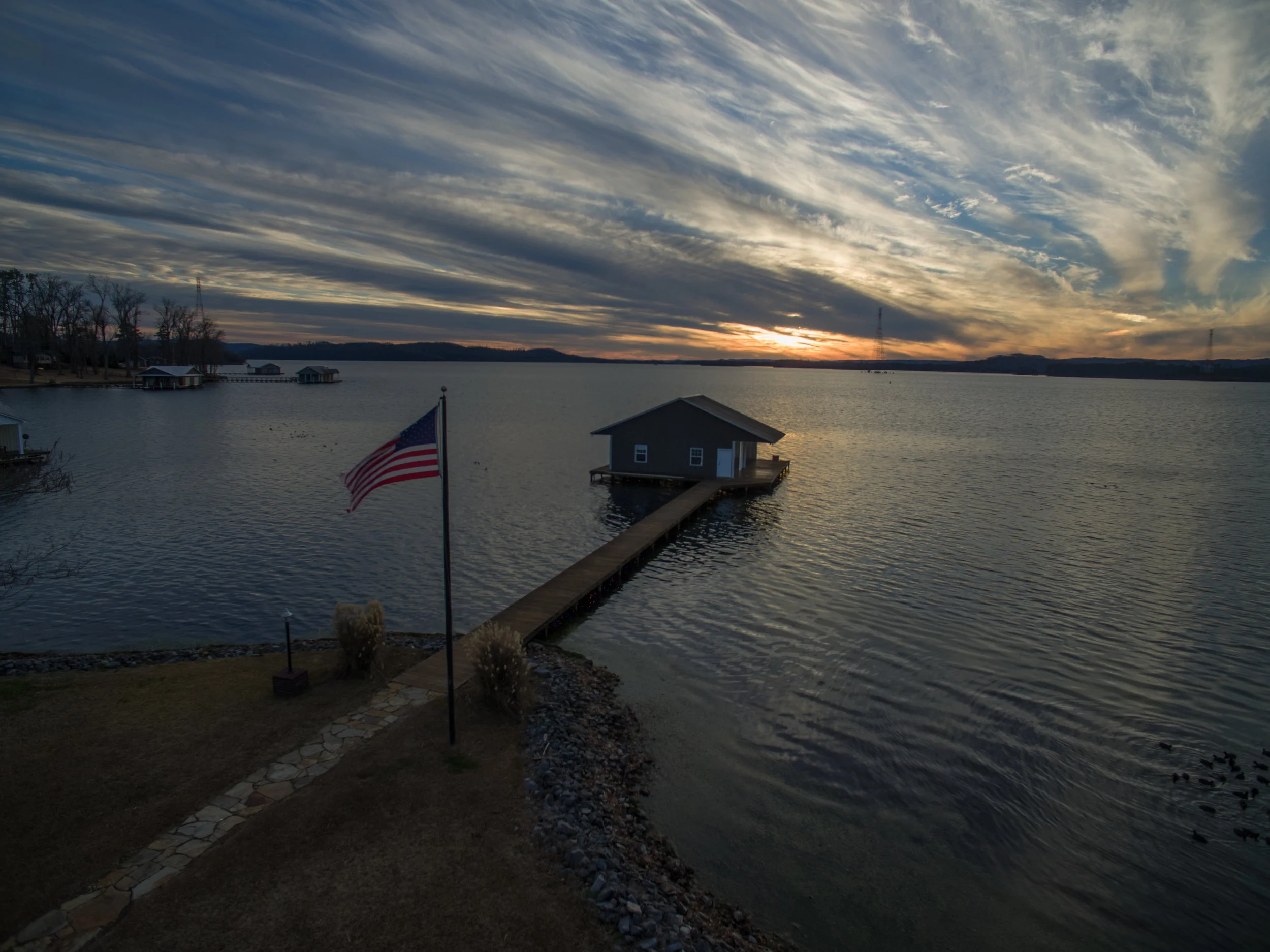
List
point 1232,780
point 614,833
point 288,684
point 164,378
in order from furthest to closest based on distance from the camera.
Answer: point 164,378 → point 288,684 → point 1232,780 → point 614,833

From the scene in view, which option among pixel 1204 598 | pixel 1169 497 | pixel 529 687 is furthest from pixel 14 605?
pixel 1169 497

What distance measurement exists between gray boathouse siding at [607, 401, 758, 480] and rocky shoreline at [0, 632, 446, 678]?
27.0 m

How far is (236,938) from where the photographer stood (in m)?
8.36

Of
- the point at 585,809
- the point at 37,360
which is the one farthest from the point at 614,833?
the point at 37,360

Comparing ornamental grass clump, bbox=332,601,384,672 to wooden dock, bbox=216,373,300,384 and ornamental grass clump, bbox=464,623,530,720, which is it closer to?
ornamental grass clump, bbox=464,623,530,720

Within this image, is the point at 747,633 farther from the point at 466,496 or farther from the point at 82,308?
the point at 82,308

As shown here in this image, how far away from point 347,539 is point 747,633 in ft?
63.4

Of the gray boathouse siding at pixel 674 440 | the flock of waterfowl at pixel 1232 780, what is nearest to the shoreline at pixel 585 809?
the flock of waterfowl at pixel 1232 780

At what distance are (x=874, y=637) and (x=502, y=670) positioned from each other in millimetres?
12173

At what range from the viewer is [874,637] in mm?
21547

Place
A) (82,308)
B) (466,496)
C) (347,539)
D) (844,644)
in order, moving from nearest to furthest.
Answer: (844,644), (347,539), (466,496), (82,308)

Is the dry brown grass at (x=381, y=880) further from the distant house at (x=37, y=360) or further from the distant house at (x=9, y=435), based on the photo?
the distant house at (x=37, y=360)

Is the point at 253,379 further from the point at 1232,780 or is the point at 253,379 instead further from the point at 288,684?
the point at 1232,780

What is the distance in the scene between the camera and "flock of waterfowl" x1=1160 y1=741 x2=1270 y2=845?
13.1m
